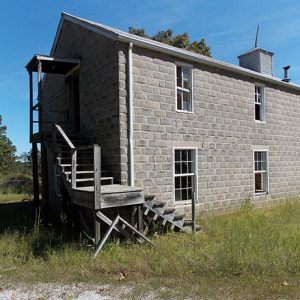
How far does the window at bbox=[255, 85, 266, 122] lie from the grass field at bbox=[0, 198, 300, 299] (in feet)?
23.4

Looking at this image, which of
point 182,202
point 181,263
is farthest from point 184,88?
point 181,263

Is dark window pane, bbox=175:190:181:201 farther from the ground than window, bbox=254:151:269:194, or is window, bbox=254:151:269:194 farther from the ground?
window, bbox=254:151:269:194

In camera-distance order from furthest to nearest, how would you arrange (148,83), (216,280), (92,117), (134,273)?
(92,117), (148,83), (134,273), (216,280)

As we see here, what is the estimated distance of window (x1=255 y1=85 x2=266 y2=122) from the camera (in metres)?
15.3

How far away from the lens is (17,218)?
12875 mm

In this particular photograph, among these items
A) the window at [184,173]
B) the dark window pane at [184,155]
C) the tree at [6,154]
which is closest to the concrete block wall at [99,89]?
the window at [184,173]

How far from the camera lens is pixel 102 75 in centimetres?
1155

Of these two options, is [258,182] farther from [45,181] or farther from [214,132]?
[45,181]

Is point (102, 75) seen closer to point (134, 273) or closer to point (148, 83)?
point (148, 83)

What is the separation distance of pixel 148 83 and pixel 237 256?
6197 mm

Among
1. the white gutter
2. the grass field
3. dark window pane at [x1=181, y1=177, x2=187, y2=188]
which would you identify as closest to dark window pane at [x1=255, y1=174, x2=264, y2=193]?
dark window pane at [x1=181, y1=177, x2=187, y2=188]

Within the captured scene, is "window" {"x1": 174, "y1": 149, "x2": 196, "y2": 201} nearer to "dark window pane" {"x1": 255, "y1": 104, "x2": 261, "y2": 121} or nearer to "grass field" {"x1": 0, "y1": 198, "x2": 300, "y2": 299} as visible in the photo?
"grass field" {"x1": 0, "y1": 198, "x2": 300, "y2": 299}

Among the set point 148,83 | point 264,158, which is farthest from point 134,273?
point 264,158

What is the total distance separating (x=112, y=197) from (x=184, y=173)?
14.2 feet
